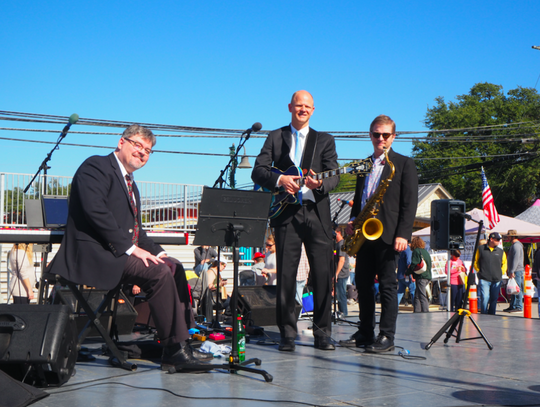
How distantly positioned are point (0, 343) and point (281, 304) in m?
2.47

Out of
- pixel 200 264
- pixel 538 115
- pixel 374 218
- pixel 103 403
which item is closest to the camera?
pixel 103 403

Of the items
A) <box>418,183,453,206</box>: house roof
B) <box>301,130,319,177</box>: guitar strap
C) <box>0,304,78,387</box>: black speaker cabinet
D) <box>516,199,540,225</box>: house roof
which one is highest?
<box>418,183,453,206</box>: house roof

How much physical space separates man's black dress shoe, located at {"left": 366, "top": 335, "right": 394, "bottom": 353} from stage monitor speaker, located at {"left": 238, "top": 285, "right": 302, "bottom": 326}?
156 centimetres

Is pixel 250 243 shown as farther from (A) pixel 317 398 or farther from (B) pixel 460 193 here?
(B) pixel 460 193

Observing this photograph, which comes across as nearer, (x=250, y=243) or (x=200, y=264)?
(x=250, y=243)

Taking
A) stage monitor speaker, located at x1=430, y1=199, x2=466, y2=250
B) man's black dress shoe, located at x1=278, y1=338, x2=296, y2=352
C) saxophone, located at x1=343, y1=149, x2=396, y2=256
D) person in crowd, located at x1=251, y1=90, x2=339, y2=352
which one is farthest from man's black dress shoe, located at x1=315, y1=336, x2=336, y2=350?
stage monitor speaker, located at x1=430, y1=199, x2=466, y2=250

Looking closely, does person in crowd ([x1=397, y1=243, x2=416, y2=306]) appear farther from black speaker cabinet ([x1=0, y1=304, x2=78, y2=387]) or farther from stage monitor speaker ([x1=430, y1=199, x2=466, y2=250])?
black speaker cabinet ([x1=0, y1=304, x2=78, y2=387])

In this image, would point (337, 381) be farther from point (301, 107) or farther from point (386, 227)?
point (301, 107)

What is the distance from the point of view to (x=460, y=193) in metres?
47.8

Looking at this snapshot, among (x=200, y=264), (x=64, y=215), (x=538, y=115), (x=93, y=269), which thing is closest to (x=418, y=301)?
(x=200, y=264)

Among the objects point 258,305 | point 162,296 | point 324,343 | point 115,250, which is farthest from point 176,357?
point 258,305

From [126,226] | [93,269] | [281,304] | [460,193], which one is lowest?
[281,304]

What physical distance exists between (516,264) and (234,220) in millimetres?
11812

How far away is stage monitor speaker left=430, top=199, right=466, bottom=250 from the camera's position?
6.69 m
